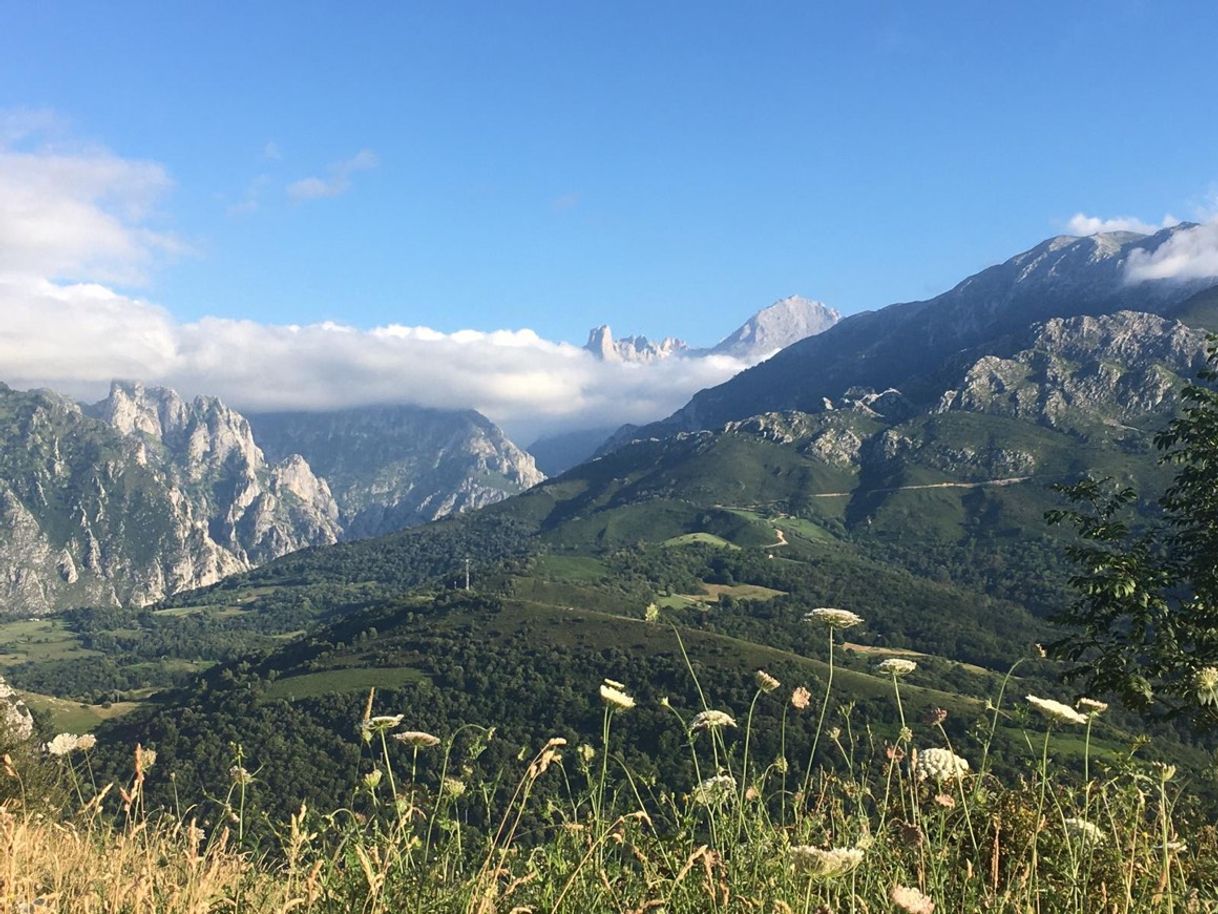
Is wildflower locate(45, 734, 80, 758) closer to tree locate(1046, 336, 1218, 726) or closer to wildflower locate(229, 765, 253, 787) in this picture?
wildflower locate(229, 765, 253, 787)

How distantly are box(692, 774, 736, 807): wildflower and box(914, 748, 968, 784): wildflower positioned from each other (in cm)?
105

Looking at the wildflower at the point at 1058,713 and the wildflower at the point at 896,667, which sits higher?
the wildflower at the point at 896,667

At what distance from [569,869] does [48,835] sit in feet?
15.4

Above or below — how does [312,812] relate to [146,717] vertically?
above

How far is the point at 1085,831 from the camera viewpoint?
409 centimetres

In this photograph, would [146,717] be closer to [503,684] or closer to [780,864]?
[503,684]

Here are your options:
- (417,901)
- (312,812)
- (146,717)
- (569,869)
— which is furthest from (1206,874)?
(146,717)

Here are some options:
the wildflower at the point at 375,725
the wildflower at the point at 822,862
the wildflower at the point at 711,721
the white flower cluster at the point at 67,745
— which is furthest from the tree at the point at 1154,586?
the white flower cluster at the point at 67,745

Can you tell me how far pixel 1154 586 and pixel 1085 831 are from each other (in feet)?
53.5

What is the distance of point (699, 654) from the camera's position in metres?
198

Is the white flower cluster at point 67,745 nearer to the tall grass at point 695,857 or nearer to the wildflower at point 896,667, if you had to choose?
the tall grass at point 695,857

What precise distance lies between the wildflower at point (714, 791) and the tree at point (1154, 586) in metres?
12.6

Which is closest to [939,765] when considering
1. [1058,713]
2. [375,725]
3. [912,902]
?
[1058,713]

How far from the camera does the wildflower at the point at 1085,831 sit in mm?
4082
